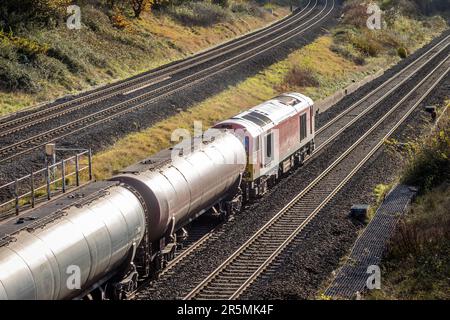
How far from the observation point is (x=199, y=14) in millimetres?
71312

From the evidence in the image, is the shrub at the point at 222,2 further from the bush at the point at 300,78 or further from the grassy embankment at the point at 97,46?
the bush at the point at 300,78

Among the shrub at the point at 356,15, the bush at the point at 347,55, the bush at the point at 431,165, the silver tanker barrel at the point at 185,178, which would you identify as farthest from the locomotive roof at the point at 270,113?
the shrub at the point at 356,15

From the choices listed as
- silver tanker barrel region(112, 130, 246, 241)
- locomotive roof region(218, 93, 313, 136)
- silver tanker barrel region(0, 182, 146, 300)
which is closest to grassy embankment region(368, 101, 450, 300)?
silver tanker barrel region(112, 130, 246, 241)

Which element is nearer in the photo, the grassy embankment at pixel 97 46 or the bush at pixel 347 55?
the grassy embankment at pixel 97 46

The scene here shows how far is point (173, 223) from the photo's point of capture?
21047 mm

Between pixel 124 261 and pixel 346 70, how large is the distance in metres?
45.2

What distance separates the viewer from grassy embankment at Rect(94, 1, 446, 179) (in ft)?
111

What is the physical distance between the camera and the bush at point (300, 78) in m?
53.9

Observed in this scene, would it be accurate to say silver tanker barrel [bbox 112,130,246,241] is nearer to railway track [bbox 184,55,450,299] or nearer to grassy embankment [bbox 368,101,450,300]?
railway track [bbox 184,55,450,299]

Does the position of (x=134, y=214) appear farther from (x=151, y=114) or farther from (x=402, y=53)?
(x=402, y=53)

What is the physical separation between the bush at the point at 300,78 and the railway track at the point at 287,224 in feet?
35.6

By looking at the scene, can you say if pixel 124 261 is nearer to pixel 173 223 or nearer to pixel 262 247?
pixel 173 223

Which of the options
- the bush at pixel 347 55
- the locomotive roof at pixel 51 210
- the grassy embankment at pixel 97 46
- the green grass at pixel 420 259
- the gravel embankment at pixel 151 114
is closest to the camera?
the locomotive roof at pixel 51 210
